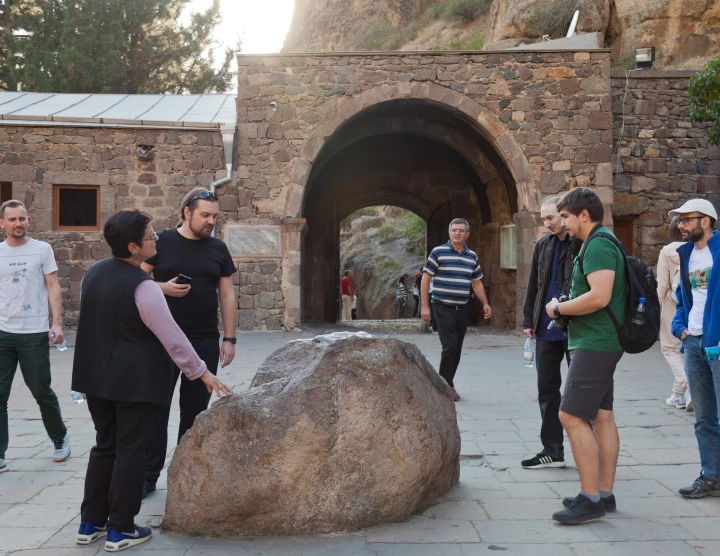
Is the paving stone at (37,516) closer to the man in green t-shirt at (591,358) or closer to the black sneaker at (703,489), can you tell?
the man in green t-shirt at (591,358)

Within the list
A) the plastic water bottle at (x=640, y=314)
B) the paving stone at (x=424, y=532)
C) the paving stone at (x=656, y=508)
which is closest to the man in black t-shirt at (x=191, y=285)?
the paving stone at (x=424, y=532)

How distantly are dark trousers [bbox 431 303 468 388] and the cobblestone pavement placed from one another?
1.27 ft

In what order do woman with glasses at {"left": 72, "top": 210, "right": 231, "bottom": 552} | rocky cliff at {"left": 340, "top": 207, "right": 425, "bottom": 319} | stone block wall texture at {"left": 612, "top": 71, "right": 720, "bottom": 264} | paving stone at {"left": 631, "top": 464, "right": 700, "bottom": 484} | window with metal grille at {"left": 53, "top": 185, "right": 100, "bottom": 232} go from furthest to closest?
rocky cliff at {"left": 340, "top": 207, "right": 425, "bottom": 319} < stone block wall texture at {"left": 612, "top": 71, "right": 720, "bottom": 264} < window with metal grille at {"left": 53, "top": 185, "right": 100, "bottom": 232} < paving stone at {"left": 631, "top": 464, "right": 700, "bottom": 484} < woman with glasses at {"left": 72, "top": 210, "right": 231, "bottom": 552}

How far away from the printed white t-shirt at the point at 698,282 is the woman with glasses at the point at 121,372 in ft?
8.96

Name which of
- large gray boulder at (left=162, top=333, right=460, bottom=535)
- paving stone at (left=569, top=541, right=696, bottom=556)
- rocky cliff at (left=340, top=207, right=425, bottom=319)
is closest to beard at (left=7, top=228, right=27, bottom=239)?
large gray boulder at (left=162, top=333, right=460, bottom=535)

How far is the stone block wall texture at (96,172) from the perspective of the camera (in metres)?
12.6

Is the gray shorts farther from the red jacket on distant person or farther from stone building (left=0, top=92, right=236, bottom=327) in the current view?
the red jacket on distant person

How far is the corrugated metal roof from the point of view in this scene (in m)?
12.6

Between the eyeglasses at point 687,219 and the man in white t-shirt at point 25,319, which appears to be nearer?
the eyeglasses at point 687,219

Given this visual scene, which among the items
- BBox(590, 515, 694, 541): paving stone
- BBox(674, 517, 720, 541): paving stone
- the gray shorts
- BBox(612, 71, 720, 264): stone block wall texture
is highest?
BBox(612, 71, 720, 264): stone block wall texture

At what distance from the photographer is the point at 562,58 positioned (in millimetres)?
12570

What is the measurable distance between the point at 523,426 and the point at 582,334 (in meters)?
2.32

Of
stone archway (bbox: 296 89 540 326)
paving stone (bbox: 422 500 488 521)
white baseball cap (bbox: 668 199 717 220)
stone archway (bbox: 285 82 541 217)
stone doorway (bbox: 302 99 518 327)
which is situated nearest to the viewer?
paving stone (bbox: 422 500 488 521)

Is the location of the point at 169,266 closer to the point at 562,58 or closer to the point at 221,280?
the point at 221,280
